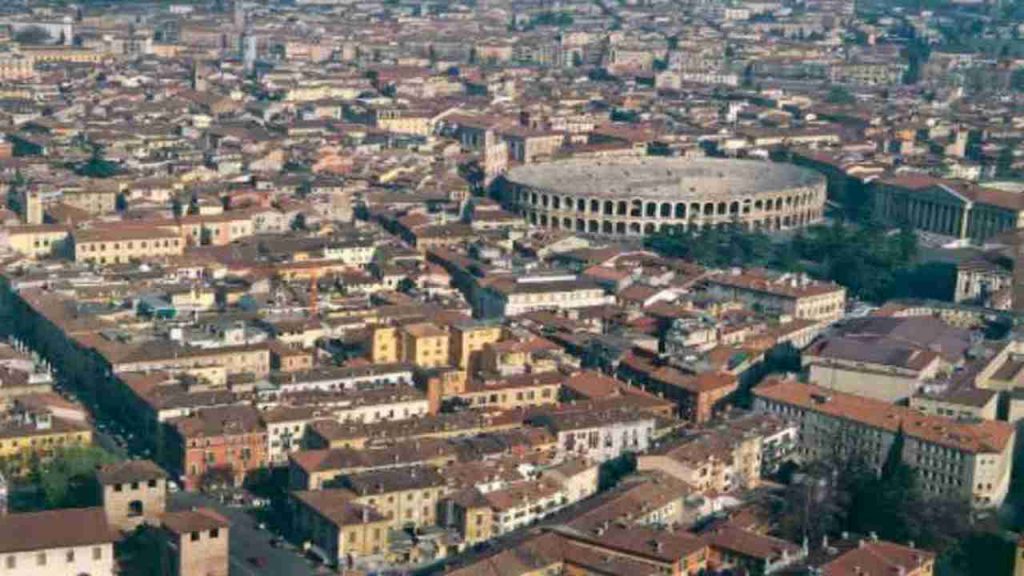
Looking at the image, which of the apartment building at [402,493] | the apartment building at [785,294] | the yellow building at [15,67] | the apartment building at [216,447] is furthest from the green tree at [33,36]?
the apartment building at [402,493]

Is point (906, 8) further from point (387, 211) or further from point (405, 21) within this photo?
point (387, 211)

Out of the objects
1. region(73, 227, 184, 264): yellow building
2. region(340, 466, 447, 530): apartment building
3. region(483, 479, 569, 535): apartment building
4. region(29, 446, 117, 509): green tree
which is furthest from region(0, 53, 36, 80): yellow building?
region(483, 479, 569, 535): apartment building

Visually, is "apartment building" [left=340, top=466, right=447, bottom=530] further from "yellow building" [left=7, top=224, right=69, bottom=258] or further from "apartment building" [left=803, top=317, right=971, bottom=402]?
"yellow building" [left=7, top=224, right=69, bottom=258]

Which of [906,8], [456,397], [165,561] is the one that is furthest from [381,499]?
[906,8]

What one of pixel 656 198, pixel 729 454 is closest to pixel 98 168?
pixel 656 198

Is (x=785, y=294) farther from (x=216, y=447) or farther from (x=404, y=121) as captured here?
(x=404, y=121)

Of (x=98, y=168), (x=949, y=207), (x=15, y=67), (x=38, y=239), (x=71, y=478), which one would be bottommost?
(x=71, y=478)
